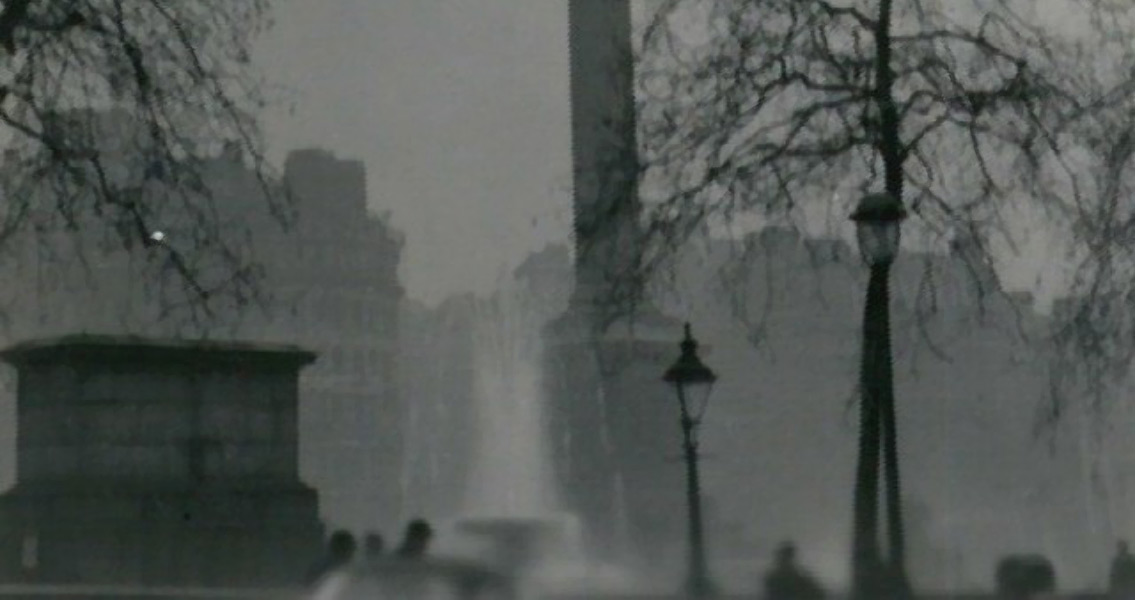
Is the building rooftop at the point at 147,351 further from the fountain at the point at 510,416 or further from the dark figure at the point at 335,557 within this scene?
the fountain at the point at 510,416

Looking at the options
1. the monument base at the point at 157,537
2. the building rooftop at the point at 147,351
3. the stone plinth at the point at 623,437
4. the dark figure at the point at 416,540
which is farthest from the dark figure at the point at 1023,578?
the stone plinth at the point at 623,437

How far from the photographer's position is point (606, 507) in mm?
43312

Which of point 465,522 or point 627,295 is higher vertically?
point 627,295

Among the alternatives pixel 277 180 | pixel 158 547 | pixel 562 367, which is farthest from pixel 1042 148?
pixel 562 367

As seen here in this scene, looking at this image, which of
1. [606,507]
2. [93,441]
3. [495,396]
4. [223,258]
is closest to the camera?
[223,258]

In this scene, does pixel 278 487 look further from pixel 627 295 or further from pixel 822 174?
pixel 822 174

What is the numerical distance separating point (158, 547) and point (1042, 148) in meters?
9.21

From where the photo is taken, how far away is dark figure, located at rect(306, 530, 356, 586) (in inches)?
537

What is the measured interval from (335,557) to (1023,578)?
329 inches

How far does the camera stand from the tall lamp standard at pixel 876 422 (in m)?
15.2

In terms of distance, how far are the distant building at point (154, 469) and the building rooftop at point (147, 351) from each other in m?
0.02

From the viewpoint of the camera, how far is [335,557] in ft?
45.5

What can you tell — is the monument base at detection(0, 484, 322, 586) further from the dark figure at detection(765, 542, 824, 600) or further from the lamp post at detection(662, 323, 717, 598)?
the dark figure at detection(765, 542, 824, 600)

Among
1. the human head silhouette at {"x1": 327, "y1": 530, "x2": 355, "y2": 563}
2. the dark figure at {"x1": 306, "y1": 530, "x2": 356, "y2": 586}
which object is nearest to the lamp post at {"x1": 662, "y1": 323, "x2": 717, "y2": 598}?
the dark figure at {"x1": 306, "y1": 530, "x2": 356, "y2": 586}
